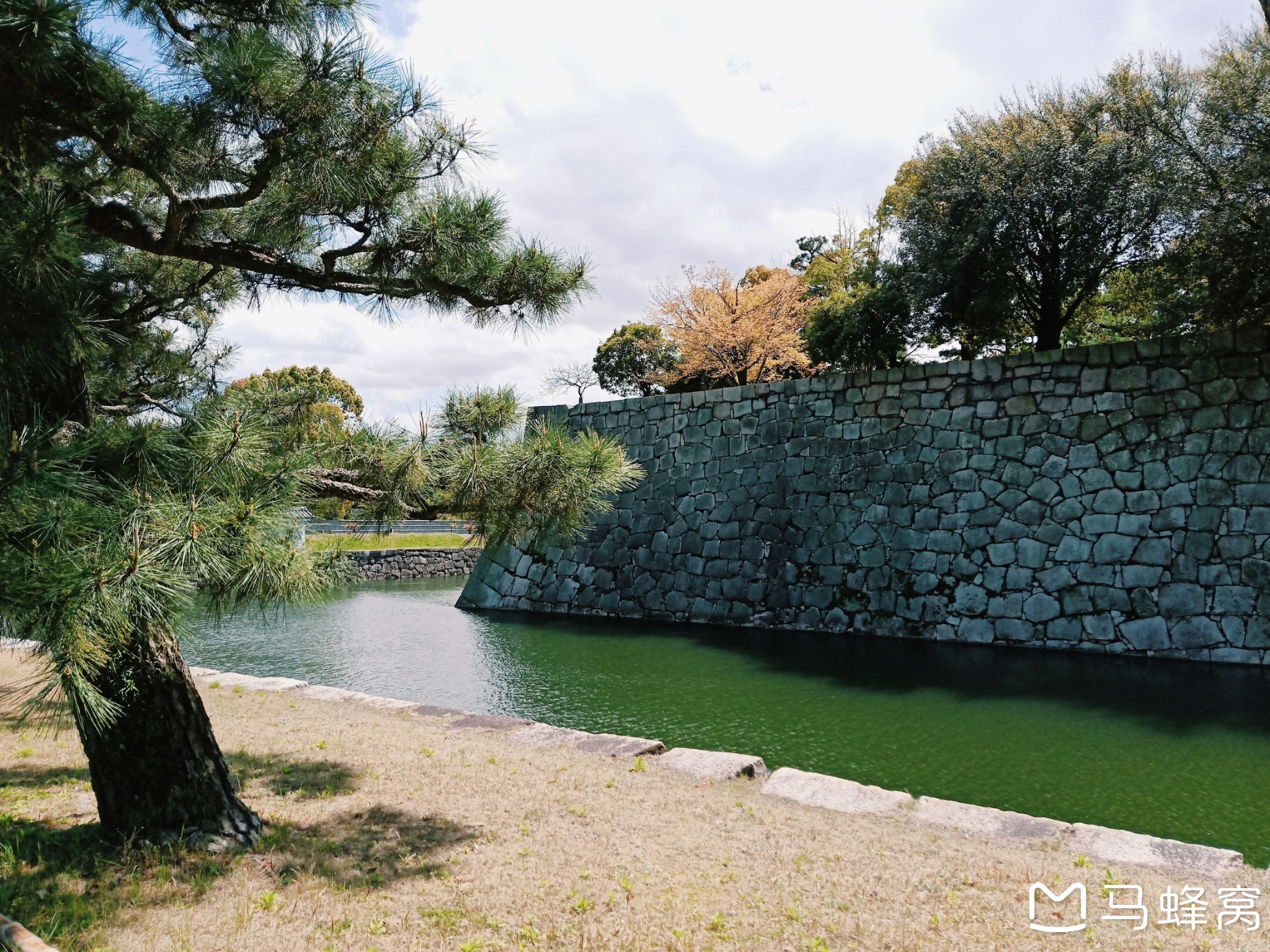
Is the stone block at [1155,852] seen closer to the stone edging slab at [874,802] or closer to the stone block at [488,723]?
the stone edging slab at [874,802]

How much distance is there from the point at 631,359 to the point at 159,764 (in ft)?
52.3

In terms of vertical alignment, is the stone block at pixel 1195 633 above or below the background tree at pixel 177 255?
below

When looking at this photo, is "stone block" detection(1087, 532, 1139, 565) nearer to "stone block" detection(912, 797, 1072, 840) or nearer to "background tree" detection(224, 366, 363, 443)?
"stone block" detection(912, 797, 1072, 840)

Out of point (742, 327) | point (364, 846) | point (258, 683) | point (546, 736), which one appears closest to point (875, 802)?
point (546, 736)

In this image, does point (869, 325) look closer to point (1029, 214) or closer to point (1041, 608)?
point (1029, 214)

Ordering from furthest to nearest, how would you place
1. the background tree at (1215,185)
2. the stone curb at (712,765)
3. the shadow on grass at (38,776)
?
the background tree at (1215,185)
the stone curb at (712,765)
the shadow on grass at (38,776)

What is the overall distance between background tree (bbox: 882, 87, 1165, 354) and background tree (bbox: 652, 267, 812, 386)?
15.8 ft

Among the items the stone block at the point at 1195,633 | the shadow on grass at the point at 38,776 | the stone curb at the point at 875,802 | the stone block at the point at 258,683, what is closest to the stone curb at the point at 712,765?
the stone curb at the point at 875,802

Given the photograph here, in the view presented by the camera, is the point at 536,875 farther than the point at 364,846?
No

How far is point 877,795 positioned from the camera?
9.27ft

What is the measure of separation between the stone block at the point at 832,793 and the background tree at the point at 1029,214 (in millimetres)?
5664

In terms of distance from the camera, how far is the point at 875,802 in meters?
2.76

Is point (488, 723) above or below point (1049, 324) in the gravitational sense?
below

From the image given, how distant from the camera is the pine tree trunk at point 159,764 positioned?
2.14m
